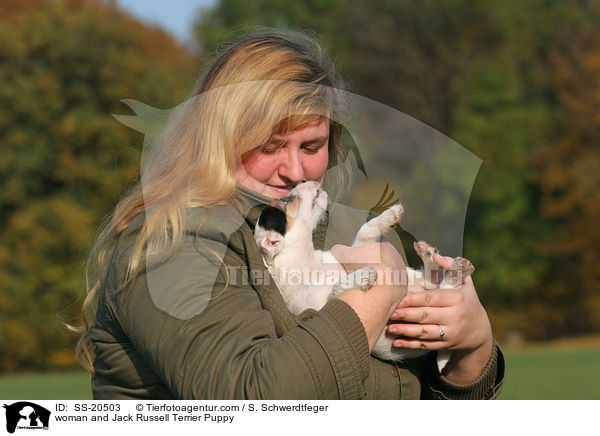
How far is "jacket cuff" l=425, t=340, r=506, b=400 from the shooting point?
2588mm

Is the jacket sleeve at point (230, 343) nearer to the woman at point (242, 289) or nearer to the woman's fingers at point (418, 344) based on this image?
the woman at point (242, 289)

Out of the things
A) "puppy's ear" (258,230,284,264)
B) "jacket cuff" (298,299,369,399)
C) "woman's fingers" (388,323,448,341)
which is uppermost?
"puppy's ear" (258,230,284,264)

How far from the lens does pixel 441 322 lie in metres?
2.42

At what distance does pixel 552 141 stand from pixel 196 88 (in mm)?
27339

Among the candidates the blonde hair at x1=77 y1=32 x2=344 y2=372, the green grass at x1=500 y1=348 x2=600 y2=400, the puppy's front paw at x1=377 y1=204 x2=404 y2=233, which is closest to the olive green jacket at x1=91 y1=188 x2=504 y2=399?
the blonde hair at x1=77 y1=32 x2=344 y2=372

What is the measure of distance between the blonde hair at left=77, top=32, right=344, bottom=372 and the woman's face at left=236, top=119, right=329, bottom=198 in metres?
0.06

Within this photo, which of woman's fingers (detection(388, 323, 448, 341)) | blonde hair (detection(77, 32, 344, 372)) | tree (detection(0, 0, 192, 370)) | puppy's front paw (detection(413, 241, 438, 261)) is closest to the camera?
blonde hair (detection(77, 32, 344, 372))

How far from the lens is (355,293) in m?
2.06

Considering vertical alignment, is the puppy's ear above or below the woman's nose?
below

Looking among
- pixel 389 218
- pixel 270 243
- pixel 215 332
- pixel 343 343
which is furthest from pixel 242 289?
pixel 389 218

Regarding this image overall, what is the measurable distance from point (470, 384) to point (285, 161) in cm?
120

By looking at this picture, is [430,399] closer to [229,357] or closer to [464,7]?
[229,357]

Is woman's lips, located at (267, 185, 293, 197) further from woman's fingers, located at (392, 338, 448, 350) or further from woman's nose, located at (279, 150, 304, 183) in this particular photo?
woman's fingers, located at (392, 338, 448, 350)
